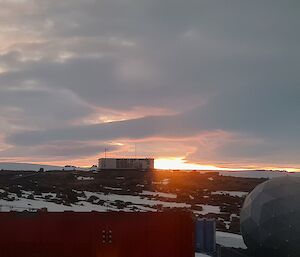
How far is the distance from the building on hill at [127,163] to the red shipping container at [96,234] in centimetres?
11167

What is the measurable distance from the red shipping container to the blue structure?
1037 centimetres

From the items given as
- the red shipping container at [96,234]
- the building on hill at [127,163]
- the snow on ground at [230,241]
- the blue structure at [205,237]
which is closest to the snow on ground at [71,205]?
the snow on ground at [230,241]

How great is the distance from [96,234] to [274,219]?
11283 millimetres

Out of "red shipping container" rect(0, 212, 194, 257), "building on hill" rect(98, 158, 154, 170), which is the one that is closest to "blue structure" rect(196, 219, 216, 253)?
"red shipping container" rect(0, 212, 194, 257)

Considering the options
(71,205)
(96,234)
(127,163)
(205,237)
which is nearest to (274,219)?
(205,237)

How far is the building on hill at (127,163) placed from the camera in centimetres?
12144

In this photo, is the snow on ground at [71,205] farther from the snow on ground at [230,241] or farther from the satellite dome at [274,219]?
the satellite dome at [274,219]

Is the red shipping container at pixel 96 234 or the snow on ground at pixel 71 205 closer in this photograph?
the red shipping container at pixel 96 234

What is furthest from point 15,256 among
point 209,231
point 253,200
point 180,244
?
point 253,200

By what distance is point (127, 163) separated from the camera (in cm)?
12294

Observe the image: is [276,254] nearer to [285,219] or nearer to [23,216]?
[285,219]

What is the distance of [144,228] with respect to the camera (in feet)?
31.6

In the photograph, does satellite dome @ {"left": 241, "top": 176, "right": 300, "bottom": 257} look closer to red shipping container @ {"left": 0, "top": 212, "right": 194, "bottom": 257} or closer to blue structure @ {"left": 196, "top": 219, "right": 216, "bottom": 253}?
blue structure @ {"left": 196, "top": 219, "right": 216, "bottom": 253}

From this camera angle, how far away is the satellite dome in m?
17.9
